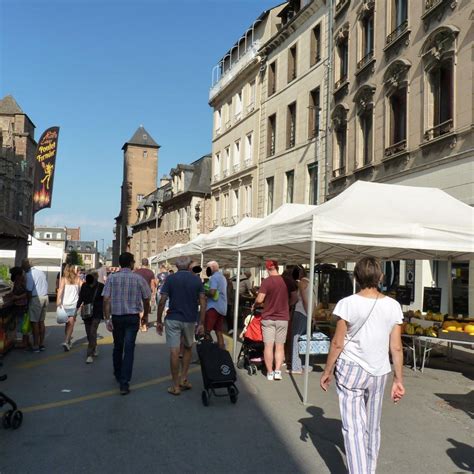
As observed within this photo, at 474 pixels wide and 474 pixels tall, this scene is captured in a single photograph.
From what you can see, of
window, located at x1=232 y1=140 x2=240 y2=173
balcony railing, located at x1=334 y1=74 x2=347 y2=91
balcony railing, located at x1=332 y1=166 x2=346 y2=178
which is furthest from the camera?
window, located at x1=232 y1=140 x2=240 y2=173

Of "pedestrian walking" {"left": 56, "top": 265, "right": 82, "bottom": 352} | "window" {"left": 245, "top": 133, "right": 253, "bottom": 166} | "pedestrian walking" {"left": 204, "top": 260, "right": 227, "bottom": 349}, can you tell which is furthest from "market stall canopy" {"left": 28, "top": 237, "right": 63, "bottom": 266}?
"pedestrian walking" {"left": 204, "top": 260, "right": 227, "bottom": 349}

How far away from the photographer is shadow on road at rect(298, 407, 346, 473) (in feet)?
15.0

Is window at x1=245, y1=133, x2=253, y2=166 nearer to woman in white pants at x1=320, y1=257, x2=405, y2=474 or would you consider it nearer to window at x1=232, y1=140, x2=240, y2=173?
window at x1=232, y1=140, x2=240, y2=173

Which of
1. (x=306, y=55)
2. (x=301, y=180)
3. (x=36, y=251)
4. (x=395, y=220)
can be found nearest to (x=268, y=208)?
(x=301, y=180)

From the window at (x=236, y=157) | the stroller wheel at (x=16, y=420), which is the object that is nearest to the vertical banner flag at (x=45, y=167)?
the stroller wheel at (x=16, y=420)

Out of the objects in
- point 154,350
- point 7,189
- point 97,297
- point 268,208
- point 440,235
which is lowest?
point 154,350

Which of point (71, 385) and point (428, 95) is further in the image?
point (428, 95)

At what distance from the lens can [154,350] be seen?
10789 mm

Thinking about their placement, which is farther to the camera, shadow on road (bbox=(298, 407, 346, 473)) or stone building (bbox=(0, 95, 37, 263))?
stone building (bbox=(0, 95, 37, 263))

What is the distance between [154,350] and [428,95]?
10.2m

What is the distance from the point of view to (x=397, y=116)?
16812 millimetres

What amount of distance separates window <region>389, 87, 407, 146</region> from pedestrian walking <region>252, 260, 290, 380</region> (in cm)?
998

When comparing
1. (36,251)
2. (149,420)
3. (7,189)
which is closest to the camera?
(149,420)

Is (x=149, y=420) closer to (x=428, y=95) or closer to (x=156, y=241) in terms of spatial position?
(x=428, y=95)
